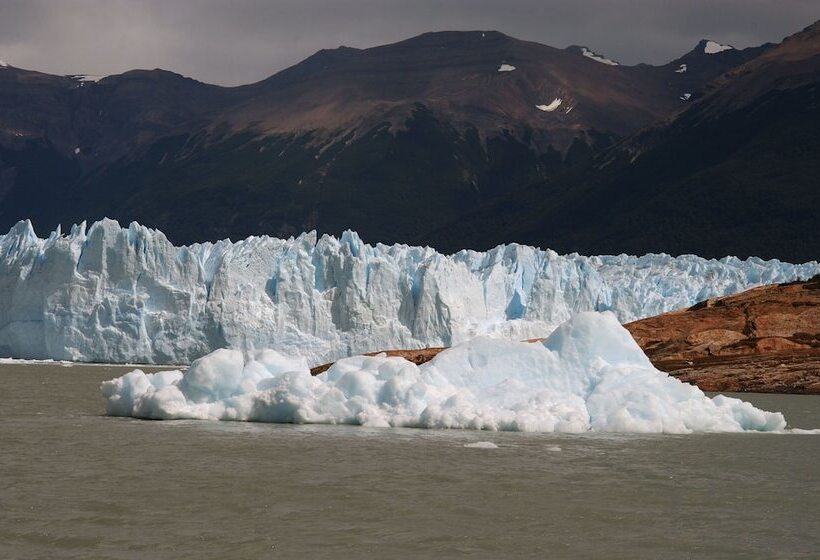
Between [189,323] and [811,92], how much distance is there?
97.7m

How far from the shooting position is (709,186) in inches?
4862

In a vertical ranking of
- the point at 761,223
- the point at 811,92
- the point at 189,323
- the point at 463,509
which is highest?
the point at 811,92

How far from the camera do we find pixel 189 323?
53719 mm

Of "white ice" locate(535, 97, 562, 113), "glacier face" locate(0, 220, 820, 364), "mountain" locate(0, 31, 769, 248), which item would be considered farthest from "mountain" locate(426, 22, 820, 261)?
"glacier face" locate(0, 220, 820, 364)

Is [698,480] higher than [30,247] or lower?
lower

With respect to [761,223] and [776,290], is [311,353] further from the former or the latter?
[761,223]

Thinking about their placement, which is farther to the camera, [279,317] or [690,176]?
[690,176]

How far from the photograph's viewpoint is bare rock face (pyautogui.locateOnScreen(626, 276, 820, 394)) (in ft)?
139

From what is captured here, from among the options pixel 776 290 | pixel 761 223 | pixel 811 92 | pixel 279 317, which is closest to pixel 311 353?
pixel 279 317

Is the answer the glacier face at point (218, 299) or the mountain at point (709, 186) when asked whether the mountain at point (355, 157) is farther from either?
the glacier face at point (218, 299)

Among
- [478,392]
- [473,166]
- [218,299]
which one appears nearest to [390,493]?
[478,392]

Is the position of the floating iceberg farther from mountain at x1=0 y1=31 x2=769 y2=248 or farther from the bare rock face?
mountain at x1=0 y1=31 x2=769 y2=248

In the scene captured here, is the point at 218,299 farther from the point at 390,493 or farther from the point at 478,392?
the point at 390,493

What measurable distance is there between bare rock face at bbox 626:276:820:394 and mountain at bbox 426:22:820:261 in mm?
63756
